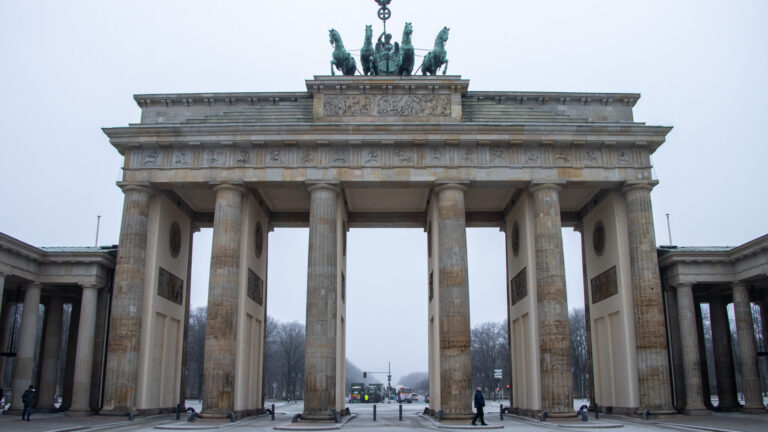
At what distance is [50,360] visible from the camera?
3244 cm

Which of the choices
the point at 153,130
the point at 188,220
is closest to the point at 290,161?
the point at 153,130

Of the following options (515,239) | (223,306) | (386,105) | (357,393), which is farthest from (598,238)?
(357,393)

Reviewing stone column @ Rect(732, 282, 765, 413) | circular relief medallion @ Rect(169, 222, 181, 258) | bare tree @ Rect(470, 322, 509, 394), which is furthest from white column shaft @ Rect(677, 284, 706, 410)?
bare tree @ Rect(470, 322, 509, 394)

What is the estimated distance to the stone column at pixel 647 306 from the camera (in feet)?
89.7

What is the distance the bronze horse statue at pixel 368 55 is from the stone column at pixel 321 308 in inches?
260

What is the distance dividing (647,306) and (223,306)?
60.8ft

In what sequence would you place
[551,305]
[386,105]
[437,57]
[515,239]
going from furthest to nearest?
[515,239], [437,57], [386,105], [551,305]

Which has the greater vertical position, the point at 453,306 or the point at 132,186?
the point at 132,186

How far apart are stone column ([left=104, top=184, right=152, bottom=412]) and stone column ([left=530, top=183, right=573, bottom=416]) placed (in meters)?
17.6

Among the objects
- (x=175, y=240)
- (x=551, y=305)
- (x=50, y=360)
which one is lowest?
(x=50, y=360)

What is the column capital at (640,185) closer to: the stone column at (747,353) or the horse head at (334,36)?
the stone column at (747,353)

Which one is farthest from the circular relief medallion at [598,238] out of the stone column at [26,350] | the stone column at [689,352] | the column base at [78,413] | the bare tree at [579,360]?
the bare tree at [579,360]

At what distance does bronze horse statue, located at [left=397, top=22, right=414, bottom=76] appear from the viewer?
104 ft

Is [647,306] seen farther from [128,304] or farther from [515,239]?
[128,304]
